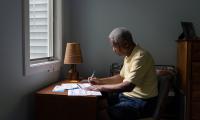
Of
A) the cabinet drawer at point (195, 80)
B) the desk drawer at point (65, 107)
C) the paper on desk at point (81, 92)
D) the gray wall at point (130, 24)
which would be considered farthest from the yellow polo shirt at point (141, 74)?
the gray wall at point (130, 24)

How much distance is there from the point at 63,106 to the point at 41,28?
88 centimetres

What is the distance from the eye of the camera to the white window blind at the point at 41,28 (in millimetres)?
2395

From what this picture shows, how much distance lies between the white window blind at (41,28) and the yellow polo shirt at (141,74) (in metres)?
0.86

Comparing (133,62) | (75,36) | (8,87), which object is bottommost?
(8,87)

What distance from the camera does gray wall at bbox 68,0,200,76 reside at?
9.79 feet

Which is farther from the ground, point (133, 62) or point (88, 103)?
point (133, 62)

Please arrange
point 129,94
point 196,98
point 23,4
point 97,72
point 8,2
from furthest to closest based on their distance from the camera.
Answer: point 97,72 < point 196,98 < point 129,94 < point 23,4 < point 8,2

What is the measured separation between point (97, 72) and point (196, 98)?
3.80ft

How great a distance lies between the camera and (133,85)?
2.06 meters

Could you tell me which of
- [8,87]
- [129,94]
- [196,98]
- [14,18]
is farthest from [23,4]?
[196,98]

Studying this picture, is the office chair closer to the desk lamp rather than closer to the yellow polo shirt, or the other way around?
the yellow polo shirt

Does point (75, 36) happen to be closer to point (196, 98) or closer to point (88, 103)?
point (88, 103)

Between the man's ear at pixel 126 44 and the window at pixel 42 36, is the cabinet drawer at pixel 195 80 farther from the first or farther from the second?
the window at pixel 42 36

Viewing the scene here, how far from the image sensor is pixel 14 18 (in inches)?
74.9
